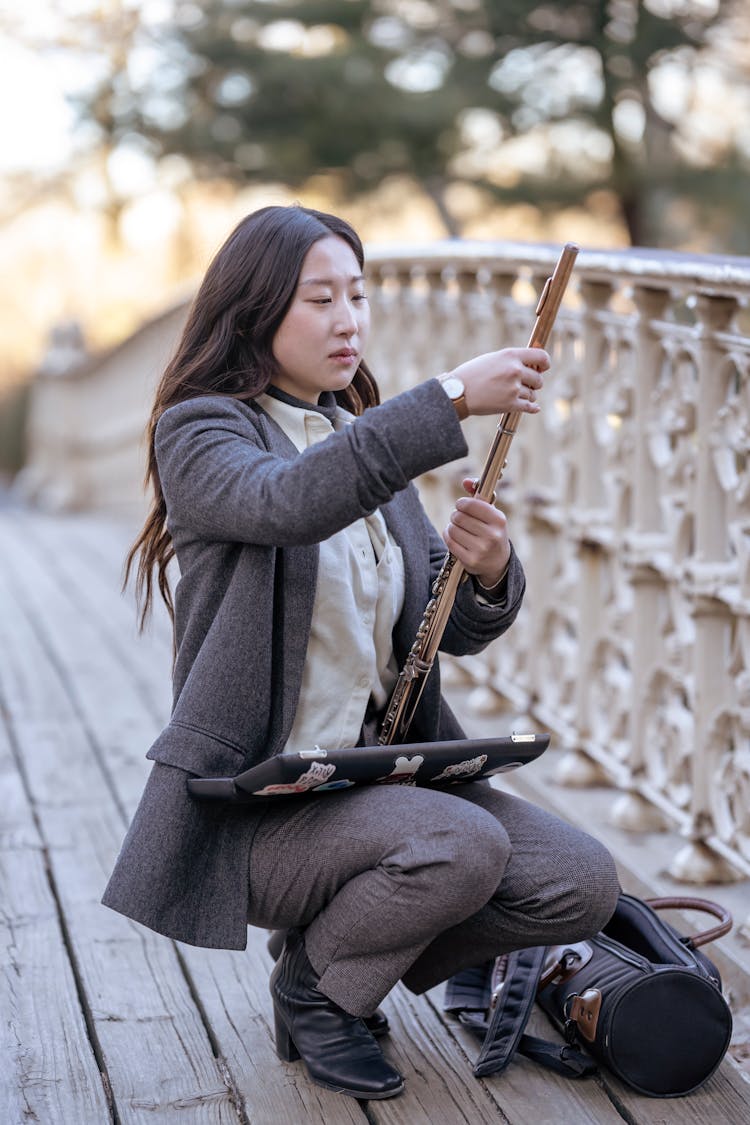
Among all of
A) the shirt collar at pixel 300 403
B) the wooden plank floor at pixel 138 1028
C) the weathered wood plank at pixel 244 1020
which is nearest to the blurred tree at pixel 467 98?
the weathered wood plank at pixel 244 1020

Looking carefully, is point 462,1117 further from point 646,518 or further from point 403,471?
point 646,518

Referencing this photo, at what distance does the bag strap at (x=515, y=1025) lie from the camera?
87.7 inches

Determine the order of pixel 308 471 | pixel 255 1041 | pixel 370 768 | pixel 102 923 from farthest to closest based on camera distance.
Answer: pixel 102 923 → pixel 255 1041 → pixel 370 768 → pixel 308 471

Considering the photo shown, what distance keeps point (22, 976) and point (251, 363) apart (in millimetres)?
1132

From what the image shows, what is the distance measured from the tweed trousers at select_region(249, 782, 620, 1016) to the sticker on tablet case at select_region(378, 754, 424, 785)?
0.01m

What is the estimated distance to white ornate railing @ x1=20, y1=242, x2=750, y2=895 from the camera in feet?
8.95

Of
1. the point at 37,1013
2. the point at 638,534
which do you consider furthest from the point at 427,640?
the point at 638,534

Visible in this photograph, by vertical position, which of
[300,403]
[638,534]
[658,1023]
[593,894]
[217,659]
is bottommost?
[658,1023]

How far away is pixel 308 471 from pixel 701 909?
1.04 m

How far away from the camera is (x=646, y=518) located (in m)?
3.07

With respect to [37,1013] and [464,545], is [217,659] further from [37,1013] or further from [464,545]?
[37,1013]

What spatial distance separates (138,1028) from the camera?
2369 millimetres

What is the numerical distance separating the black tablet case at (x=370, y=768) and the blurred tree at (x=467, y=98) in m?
8.65

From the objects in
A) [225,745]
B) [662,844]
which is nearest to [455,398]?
[225,745]
